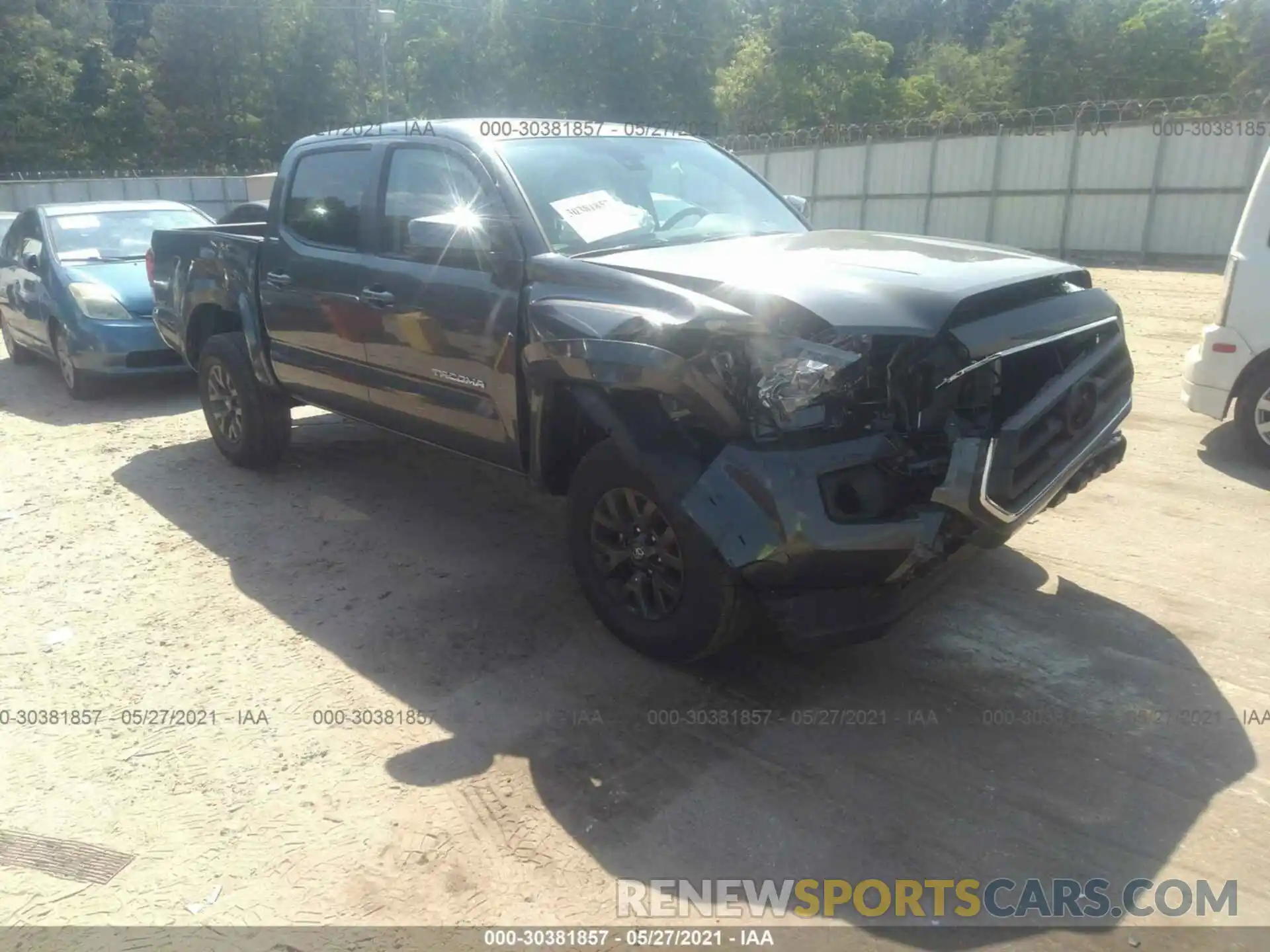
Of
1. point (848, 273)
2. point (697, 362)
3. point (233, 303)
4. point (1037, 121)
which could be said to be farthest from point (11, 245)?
point (1037, 121)

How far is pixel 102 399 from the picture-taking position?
8742 millimetres

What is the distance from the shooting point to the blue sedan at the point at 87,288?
8312mm

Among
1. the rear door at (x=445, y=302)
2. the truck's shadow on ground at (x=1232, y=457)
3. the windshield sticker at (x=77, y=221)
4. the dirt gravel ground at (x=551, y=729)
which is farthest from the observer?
the windshield sticker at (x=77, y=221)

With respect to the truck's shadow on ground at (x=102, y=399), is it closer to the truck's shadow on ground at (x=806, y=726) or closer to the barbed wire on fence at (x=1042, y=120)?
the truck's shadow on ground at (x=806, y=726)

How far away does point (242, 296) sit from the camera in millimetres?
5816

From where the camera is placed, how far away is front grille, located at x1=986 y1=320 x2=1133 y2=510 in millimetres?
3207

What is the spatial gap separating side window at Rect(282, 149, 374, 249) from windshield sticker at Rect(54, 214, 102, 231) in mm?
5137

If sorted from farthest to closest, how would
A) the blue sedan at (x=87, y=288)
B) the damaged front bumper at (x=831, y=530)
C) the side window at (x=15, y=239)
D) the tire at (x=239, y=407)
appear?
the side window at (x=15, y=239) → the blue sedan at (x=87, y=288) → the tire at (x=239, y=407) → the damaged front bumper at (x=831, y=530)

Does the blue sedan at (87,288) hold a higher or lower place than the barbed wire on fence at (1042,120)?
lower

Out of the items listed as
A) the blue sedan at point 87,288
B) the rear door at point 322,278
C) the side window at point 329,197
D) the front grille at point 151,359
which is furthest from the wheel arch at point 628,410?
the blue sedan at point 87,288

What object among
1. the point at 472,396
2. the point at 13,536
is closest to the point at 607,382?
the point at 472,396

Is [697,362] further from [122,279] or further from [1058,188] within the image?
[1058,188]

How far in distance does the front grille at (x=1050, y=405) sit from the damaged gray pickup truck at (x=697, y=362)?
0.5 inches

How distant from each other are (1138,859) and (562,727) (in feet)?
5.91
